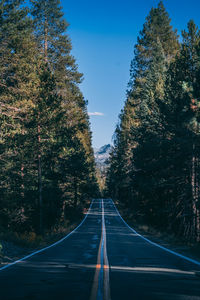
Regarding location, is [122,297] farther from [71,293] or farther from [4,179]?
[4,179]

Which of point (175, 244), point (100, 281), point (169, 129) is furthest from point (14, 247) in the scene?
point (169, 129)

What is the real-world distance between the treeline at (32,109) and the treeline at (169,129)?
855 cm

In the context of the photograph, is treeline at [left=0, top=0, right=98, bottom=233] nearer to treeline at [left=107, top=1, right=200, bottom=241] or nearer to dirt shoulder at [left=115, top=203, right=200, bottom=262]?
treeline at [left=107, top=1, right=200, bottom=241]

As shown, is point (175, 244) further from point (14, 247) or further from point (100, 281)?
point (100, 281)

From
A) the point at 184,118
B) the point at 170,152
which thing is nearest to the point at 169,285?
the point at 184,118

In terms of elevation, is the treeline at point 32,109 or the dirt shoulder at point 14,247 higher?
the treeline at point 32,109

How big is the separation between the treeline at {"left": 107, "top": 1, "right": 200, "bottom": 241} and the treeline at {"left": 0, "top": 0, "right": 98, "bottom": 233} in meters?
8.55

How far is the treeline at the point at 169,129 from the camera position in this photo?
69.4ft

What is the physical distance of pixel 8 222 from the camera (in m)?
27.2

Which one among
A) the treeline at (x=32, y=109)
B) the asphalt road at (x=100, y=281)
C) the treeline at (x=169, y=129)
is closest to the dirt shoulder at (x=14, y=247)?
the asphalt road at (x=100, y=281)

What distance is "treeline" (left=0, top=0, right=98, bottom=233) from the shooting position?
65.4 ft

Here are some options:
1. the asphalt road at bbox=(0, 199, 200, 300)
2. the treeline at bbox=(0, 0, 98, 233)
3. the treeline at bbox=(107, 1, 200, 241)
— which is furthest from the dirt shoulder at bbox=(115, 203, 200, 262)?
the treeline at bbox=(0, 0, 98, 233)

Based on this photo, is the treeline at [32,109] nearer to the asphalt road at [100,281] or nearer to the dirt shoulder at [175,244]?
the dirt shoulder at [175,244]

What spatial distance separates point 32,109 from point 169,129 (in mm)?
10743
